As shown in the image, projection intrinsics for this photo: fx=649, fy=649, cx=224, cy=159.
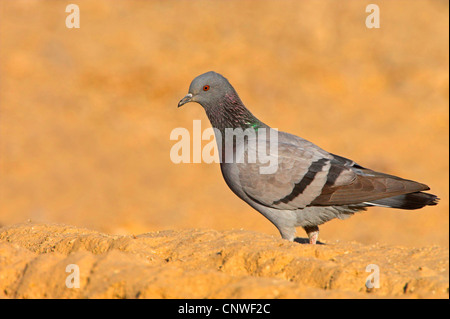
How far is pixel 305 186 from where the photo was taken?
7.65m

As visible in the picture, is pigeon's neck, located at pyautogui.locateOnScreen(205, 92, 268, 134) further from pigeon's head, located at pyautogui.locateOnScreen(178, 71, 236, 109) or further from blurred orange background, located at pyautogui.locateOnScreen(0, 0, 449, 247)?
blurred orange background, located at pyautogui.locateOnScreen(0, 0, 449, 247)

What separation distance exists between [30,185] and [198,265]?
10.4m

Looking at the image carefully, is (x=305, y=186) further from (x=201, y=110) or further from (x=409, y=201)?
(x=201, y=110)

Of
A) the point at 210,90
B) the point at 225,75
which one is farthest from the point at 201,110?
the point at 210,90

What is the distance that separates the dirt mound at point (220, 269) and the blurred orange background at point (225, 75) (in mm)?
7206

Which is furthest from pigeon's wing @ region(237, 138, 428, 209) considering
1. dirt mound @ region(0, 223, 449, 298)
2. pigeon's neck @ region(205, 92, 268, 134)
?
dirt mound @ region(0, 223, 449, 298)

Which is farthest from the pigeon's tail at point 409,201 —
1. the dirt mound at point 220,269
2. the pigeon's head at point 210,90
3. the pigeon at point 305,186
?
the pigeon's head at point 210,90

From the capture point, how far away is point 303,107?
20.4m

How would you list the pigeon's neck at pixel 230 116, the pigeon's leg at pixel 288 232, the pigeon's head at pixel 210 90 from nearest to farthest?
the pigeon's leg at pixel 288 232 → the pigeon's neck at pixel 230 116 → the pigeon's head at pixel 210 90

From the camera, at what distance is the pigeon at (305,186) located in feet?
24.8

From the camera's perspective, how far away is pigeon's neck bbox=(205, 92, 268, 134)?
812 centimetres

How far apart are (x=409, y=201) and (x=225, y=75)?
1457 cm

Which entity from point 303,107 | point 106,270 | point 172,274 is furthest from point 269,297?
point 303,107

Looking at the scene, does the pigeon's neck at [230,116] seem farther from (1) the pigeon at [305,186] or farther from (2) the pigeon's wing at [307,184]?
(2) the pigeon's wing at [307,184]
